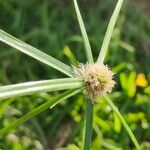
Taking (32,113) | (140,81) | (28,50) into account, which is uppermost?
(140,81)

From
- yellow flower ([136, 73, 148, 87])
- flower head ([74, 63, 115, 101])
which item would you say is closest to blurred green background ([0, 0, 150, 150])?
yellow flower ([136, 73, 148, 87])

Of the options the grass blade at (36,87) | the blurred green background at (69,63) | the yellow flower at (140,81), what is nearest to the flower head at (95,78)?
the grass blade at (36,87)

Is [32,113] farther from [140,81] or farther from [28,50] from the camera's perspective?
[140,81]

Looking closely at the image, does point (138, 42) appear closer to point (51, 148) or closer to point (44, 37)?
point (44, 37)

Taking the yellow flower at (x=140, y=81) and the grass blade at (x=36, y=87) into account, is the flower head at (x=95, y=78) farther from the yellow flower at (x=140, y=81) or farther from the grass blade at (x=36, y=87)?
the yellow flower at (x=140, y=81)

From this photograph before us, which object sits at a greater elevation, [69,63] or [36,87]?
[69,63]

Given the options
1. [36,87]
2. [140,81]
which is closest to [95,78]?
[36,87]

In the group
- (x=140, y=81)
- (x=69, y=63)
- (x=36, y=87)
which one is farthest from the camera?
(x=69, y=63)

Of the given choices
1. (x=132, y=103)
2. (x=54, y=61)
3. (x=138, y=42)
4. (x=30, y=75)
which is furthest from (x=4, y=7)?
(x=54, y=61)
